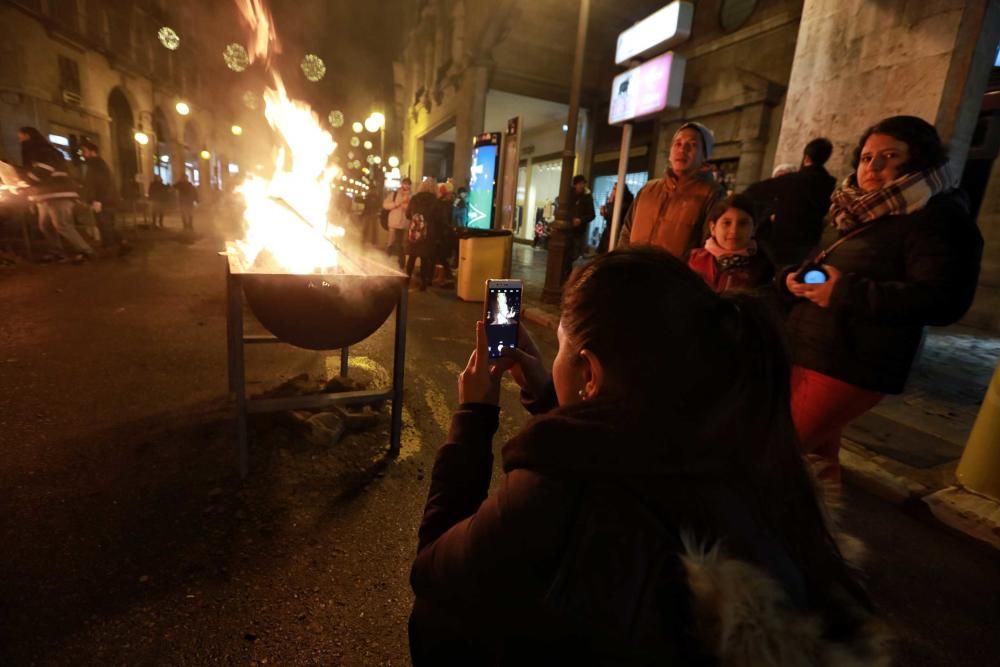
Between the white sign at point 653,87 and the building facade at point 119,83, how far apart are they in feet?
63.6

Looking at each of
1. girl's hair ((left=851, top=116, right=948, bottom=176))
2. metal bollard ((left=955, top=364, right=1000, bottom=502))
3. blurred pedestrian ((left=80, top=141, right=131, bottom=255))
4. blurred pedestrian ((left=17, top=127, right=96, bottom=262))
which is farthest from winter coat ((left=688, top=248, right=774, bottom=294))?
blurred pedestrian ((left=80, top=141, right=131, bottom=255))

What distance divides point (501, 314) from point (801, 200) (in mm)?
4343

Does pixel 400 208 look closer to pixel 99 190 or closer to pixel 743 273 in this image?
pixel 99 190

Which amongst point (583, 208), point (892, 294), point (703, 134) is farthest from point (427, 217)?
point (892, 294)

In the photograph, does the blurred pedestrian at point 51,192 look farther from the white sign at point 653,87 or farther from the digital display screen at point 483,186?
the white sign at point 653,87

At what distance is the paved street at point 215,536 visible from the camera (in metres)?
1.97

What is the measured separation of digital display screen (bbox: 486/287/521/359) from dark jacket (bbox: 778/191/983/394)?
1.48 metres

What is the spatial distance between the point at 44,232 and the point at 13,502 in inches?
398

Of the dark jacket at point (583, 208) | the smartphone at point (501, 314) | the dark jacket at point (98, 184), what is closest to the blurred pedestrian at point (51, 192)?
the dark jacket at point (98, 184)

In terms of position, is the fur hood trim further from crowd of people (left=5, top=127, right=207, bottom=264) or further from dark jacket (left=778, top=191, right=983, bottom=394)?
crowd of people (left=5, top=127, right=207, bottom=264)

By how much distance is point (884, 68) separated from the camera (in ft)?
17.1

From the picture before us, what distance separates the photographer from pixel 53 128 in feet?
62.0

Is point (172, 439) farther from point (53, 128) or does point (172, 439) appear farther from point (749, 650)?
point (53, 128)

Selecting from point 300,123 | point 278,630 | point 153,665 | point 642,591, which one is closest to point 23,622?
point 153,665
